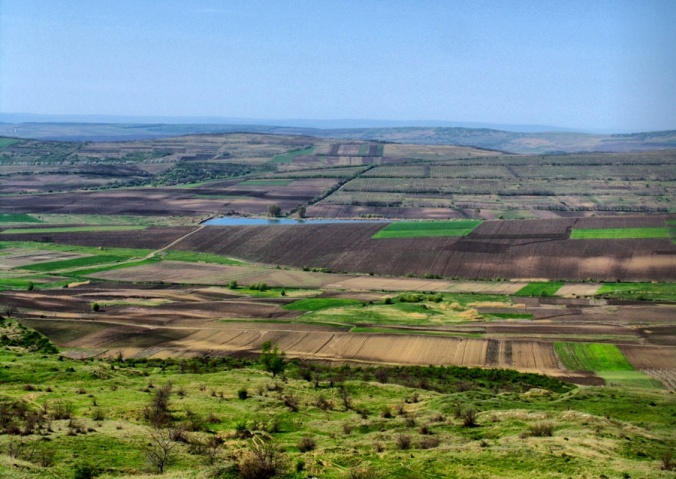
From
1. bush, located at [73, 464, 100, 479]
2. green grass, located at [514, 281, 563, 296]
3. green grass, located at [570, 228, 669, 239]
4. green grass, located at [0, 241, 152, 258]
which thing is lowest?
green grass, located at [0, 241, 152, 258]

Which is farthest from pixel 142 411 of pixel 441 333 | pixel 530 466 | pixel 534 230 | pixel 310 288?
pixel 534 230

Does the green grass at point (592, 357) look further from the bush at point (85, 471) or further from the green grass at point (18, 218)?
the green grass at point (18, 218)

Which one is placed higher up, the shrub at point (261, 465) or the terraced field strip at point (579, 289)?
the shrub at point (261, 465)

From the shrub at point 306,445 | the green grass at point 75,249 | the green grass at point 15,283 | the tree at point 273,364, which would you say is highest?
the shrub at point 306,445

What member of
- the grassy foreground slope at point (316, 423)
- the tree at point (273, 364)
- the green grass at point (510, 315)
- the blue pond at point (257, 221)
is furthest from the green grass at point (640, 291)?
the blue pond at point (257, 221)

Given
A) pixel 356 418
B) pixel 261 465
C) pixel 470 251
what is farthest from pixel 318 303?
pixel 261 465

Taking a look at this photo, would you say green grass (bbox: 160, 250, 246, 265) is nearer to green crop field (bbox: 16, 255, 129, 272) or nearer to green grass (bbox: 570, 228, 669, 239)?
green crop field (bbox: 16, 255, 129, 272)

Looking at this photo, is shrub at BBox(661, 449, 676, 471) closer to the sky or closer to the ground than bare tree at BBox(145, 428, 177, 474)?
closer to the sky

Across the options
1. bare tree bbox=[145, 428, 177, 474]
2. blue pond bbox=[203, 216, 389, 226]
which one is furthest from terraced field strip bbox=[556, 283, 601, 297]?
bare tree bbox=[145, 428, 177, 474]
